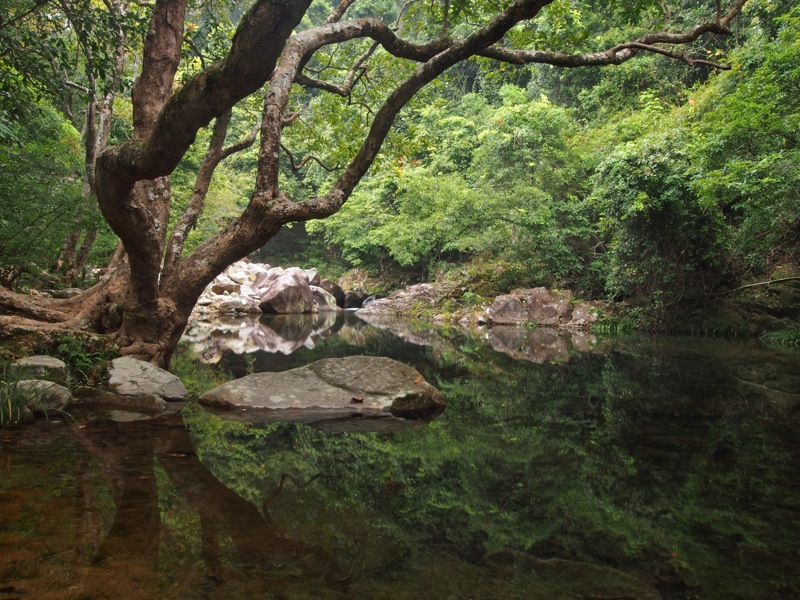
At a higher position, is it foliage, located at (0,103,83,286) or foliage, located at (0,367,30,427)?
foliage, located at (0,103,83,286)

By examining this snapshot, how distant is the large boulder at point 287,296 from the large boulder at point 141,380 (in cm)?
1647

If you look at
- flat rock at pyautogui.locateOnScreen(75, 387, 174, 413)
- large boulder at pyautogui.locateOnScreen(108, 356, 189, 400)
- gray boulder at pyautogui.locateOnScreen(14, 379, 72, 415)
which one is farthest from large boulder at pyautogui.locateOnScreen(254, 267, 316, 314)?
gray boulder at pyautogui.locateOnScreen(14, 379, 72, 415)

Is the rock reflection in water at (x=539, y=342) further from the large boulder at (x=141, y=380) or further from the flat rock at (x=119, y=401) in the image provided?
the flat rock at (x=119, y=401)

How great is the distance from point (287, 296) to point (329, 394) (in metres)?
17.0

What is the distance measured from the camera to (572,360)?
9.86 metres

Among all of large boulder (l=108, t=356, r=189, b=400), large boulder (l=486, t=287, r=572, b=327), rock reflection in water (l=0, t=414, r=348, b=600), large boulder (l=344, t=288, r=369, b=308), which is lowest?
rock reflection in water (l=0, t=414, r=348, b=600)

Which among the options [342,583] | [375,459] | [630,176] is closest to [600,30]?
[630,176]

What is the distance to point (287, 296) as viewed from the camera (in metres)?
22.2

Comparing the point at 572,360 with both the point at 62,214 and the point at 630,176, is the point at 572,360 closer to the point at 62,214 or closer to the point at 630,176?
the point at 630,176

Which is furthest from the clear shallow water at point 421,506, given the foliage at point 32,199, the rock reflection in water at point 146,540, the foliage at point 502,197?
the foliage at point 502,197

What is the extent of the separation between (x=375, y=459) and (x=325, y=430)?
3.15ft

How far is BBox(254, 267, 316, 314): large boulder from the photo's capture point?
72.2ft

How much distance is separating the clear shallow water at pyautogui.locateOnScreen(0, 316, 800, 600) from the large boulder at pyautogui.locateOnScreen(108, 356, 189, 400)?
44cm

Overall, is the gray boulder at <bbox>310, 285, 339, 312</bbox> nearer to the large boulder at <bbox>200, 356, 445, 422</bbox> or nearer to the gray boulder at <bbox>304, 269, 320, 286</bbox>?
the gray boulder at <bbox>304, 269, 320, 286</bbox>
